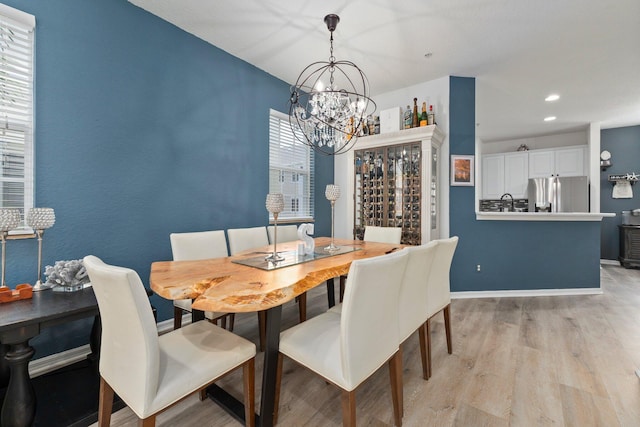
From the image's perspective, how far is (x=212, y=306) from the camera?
1.05 m

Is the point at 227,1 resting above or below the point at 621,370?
above

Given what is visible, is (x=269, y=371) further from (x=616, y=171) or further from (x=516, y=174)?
(x=616, y=171)

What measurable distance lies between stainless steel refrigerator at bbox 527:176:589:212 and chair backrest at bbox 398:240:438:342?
208 inches

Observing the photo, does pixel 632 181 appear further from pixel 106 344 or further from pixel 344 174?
pixel 106 344

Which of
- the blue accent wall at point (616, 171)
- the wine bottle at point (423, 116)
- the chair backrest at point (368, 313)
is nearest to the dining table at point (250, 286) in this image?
the chair backrest at point (368, 313)

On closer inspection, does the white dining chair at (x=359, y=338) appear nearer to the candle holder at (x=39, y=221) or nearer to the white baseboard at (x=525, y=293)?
the candle holder at (x=39, y=221)

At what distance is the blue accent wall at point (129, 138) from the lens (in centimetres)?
187

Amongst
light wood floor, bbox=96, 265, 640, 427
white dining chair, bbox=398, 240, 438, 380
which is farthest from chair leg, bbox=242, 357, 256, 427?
white dining chair, bbox=398, 240, 438, 380

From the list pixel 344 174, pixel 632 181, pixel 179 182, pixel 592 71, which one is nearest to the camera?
pixel 179 182

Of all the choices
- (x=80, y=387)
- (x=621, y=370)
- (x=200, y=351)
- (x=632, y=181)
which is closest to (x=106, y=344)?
(x=200, y=351)

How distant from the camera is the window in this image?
173 cm

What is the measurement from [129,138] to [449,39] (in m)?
3.08

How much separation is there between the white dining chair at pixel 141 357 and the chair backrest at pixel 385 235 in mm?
2052

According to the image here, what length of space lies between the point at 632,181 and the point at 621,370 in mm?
5234
